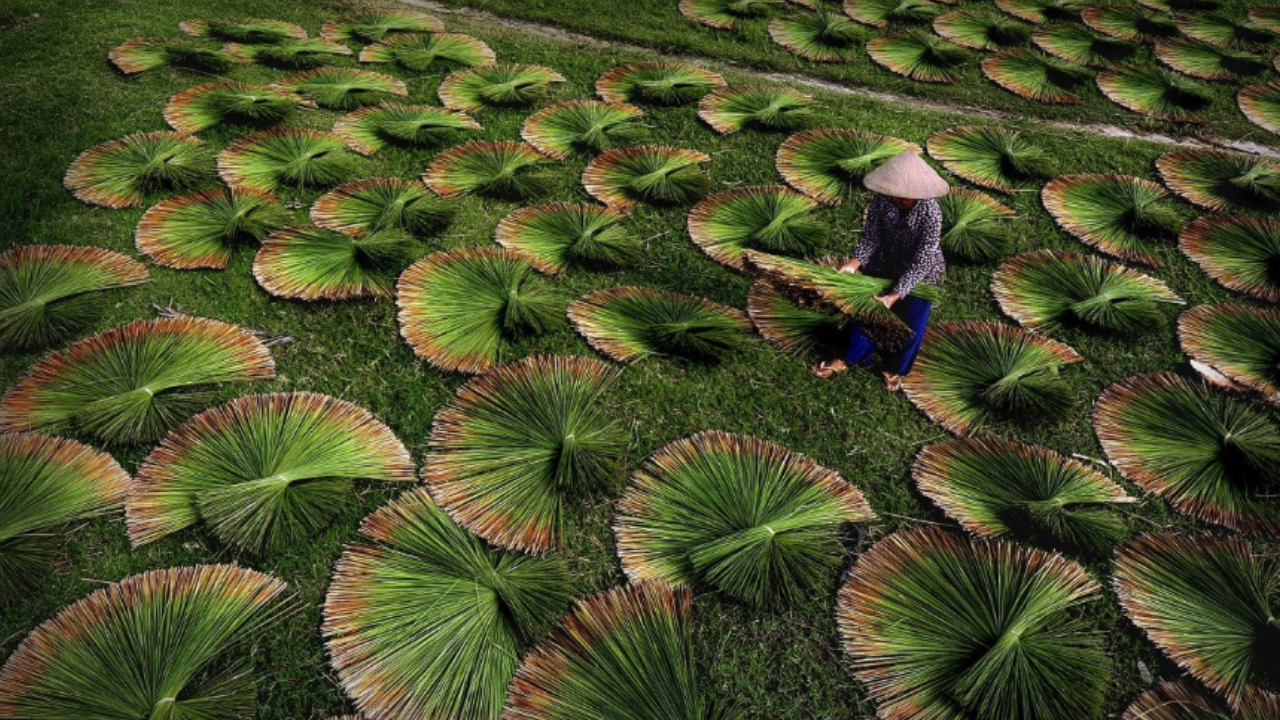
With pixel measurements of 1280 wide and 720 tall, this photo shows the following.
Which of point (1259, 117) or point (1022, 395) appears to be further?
point (1259, 117)

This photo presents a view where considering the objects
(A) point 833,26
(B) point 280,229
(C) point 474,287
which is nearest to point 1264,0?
(A) point 833,26

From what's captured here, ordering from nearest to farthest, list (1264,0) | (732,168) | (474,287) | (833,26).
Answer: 1. (474,287)
2. (732,168)
3. (833,26)
4. (1264,0)

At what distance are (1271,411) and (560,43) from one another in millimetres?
3281

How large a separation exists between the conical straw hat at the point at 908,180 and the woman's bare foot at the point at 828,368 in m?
0.44

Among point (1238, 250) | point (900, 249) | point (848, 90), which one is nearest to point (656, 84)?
point (848, 90)

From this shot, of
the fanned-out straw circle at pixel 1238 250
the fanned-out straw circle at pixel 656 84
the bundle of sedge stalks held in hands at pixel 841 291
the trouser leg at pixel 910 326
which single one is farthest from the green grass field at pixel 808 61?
the bundle of sedge stalks held in hands at pixel 841 291

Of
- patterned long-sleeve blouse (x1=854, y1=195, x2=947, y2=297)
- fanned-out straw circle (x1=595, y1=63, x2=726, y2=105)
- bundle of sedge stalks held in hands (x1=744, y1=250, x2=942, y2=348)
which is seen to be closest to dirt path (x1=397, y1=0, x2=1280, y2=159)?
fanned-out straw circle (x1=595, y1=63, x2=726, y2=105)

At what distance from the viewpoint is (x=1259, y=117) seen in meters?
3.36

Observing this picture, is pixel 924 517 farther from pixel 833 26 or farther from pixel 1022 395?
pixel 833 26

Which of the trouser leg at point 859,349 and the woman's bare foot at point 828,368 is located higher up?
the trouser leg at point 859,349

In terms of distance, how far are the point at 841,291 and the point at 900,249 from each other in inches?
11.5

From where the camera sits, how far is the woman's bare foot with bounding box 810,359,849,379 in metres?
2.08

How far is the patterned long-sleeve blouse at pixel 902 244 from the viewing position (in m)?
1.98

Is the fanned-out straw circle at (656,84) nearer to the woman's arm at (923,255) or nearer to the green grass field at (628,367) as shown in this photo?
the green grass field at (628,367)
